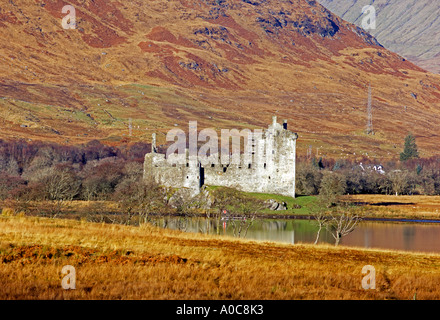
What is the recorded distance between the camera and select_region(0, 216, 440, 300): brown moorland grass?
15311 millimetres

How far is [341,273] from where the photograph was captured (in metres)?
19.5

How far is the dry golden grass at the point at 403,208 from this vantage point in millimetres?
→ 76938

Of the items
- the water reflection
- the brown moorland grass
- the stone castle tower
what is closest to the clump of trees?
the stone castle tower

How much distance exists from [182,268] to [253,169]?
56978 millimetres

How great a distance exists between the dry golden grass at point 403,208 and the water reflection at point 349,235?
7.14m

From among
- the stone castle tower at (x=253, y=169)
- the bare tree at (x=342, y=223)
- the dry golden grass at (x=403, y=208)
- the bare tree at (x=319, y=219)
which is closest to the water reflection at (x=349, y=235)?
the bare tree at (x=342, y=223)

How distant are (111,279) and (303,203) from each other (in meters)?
60.8

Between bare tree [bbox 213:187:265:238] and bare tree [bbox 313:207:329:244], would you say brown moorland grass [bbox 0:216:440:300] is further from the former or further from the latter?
bare tree [bbox 213:187:265:238]

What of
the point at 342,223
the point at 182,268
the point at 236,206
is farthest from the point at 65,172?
the point at 182,268

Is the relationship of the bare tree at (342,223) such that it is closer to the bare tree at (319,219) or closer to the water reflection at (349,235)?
the bare tree at (319,219)

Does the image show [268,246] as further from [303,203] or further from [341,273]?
[303,203]

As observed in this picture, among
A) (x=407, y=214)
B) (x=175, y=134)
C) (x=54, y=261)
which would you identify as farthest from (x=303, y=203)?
(x=175, y=134)
